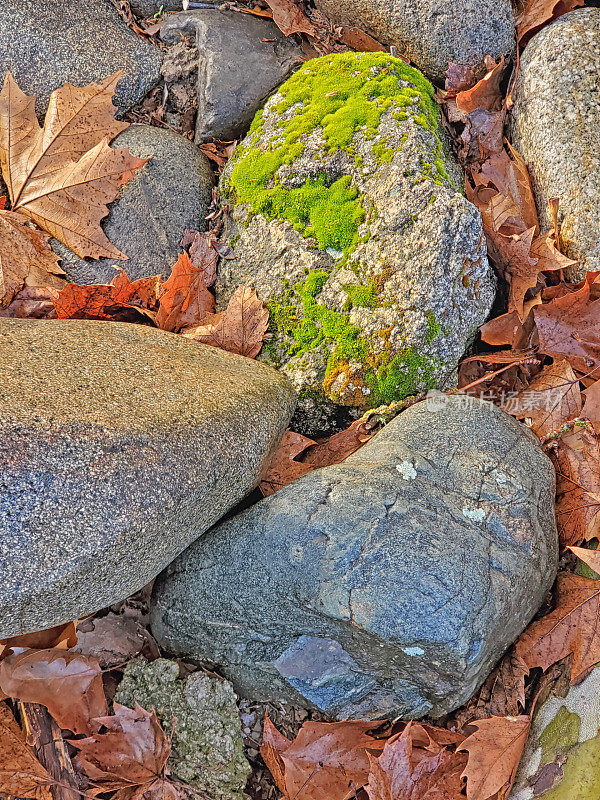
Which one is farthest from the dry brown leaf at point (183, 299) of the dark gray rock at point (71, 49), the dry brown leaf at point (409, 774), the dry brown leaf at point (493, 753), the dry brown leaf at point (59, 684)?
the dry brown leaf at point (493, 753)

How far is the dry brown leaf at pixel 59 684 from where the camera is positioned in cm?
223

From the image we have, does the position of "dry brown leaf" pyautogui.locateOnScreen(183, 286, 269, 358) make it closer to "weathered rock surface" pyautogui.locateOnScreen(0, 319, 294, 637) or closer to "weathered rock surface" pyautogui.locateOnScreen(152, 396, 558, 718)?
"weathered rock surface" pyautogui.locateOnScreen(0, 319, 294, 637)

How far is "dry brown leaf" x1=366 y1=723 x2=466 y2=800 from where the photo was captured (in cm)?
213

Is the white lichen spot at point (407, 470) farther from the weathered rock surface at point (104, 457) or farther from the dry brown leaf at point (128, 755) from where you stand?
the dry brown leaf at point (128, 755)

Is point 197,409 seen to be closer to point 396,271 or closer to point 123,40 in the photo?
point 396,271

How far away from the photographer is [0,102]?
2875 mm

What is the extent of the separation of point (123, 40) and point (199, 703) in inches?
129

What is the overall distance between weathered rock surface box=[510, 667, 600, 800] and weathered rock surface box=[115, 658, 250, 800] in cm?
102

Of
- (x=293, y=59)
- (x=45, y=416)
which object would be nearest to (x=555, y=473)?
(x=45, y=416)

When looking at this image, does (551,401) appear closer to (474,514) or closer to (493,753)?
(474,514)

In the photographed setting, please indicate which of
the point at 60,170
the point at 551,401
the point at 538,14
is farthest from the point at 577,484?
the point at 60,170

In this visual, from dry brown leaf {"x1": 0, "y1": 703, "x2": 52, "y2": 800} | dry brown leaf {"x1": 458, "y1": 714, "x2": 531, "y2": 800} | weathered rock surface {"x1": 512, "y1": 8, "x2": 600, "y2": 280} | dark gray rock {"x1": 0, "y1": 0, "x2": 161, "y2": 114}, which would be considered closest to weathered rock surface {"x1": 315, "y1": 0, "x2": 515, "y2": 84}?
weathered rock surface {"x1": 512, "y1": 8, "x2": 600, "y2": 280}

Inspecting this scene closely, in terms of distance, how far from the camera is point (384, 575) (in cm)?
214

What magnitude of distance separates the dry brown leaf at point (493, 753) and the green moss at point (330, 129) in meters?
1.97
